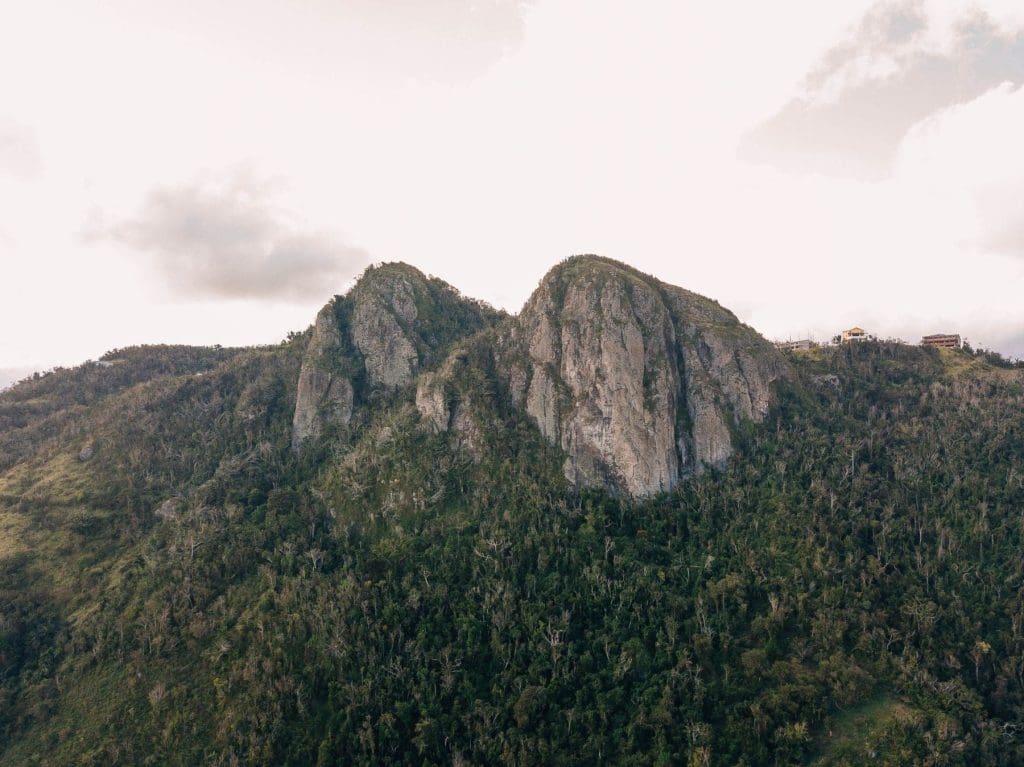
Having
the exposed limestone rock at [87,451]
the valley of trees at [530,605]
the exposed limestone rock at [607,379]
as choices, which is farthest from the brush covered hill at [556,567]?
the exposed limestone rock at [607,379]

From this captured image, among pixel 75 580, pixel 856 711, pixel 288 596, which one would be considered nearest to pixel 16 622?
pixel 75 580

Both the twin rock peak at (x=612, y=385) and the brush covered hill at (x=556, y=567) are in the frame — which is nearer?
the brush covered hill at (x=556, y=567)

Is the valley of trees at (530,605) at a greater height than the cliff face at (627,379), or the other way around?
the cliff face at (627,379)

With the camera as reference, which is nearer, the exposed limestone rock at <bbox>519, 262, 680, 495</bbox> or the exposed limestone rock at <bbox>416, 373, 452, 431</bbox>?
the exposed limestone rock at <bbox>519, 262, 680, 495</bbox>

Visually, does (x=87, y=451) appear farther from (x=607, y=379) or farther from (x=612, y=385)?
(x=612, y=385)

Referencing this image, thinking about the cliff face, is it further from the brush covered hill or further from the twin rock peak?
the brush covered hill

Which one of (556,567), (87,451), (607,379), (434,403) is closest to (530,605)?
(556,567)

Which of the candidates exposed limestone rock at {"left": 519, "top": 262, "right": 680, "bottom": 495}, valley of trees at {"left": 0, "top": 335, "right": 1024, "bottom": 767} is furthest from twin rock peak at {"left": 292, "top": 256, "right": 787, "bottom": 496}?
valley of trees at {"left": 0, "top": 335, "right": 1024, "bottom": 767}

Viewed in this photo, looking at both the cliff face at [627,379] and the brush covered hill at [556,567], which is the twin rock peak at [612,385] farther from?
the brush covered hill at [556,567]
